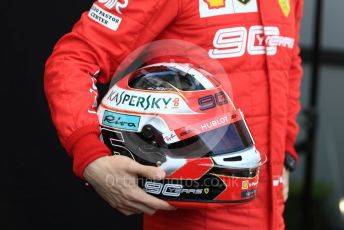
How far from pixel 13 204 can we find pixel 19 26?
2.13 feet

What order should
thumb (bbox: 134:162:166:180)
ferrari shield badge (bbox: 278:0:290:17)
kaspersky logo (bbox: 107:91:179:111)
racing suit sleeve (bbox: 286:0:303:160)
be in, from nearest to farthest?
thumb (bbox: 134:162:166:180) < kaspersky logo (bbox: 107:91:179:111) < ferrari shield badge (bbox: 278:0:290:17) < racing suit sleeve (bbox: 286:0:303:160)

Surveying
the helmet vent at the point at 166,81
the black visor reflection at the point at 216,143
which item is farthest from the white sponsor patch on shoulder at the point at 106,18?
the black visor reflection at the point at 216,143

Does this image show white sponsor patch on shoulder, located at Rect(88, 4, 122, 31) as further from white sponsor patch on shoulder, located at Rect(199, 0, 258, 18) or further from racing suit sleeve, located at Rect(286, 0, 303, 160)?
racing suit sleeve, located at Rect(286, 0, 303, 160)

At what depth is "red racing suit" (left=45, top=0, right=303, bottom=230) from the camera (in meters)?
1.38

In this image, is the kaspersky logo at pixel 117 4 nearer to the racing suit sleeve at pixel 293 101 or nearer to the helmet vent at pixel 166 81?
the helmet vent at pixel 166 81

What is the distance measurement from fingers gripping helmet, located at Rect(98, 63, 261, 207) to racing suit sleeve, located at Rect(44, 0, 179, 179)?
7 centimetres

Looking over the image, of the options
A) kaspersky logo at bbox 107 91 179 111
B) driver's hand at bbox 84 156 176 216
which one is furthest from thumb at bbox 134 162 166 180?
kaspersky logo at bbox 107 91 179 111

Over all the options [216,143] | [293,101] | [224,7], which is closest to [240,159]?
[216,143]

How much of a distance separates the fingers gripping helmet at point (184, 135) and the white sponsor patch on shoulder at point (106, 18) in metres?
0.14

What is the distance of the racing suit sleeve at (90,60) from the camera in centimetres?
136

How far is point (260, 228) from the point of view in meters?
1.60

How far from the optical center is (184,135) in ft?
4.58

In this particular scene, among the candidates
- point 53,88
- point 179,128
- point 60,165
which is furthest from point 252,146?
point 60,165

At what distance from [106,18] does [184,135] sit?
13.2 inches
